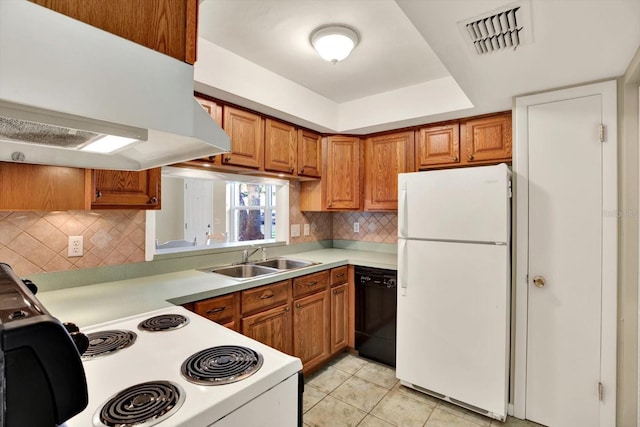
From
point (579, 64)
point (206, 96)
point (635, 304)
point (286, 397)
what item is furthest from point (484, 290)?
point (206, 96)

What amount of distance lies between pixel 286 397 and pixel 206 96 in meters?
1.89

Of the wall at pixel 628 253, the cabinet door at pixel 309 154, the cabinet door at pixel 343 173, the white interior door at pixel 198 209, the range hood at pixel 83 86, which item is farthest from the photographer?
the white interior door at pixel 198 209

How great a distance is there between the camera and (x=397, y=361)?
241cm

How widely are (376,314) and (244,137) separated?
1.82m

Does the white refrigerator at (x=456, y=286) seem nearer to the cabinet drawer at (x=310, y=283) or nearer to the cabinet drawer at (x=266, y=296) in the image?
the cabinet drawer at (x=310, y=283)

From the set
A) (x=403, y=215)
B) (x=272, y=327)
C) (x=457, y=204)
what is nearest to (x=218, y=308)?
(x=272, y=327)

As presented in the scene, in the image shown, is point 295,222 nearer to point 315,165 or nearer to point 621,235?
point 315,165

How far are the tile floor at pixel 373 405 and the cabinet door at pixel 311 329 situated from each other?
0.17 m

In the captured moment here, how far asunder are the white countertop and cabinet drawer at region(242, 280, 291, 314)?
51 mm

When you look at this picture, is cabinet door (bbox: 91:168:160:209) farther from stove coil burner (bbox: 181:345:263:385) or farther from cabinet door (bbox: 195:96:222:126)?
stove coil burner (bbox: 181:345:263:385)

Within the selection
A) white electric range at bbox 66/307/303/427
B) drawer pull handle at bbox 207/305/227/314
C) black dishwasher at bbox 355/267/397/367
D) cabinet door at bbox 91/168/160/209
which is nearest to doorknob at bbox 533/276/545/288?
black dishwasher at bbox 355/267/397/367

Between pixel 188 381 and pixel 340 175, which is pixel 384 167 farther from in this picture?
pixel 188 381

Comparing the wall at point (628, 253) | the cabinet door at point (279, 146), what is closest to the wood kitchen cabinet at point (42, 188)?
the cabinet door at point (279, 146)

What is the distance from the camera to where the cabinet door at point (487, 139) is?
2.36 meters
